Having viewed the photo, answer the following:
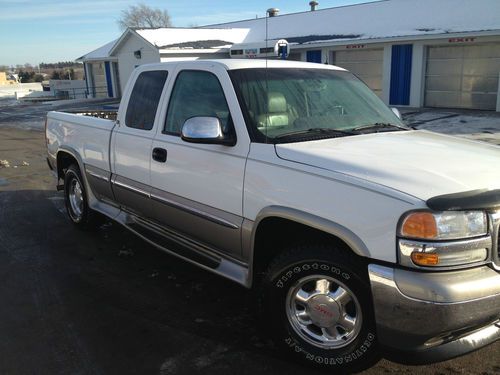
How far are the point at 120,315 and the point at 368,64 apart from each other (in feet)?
77.4

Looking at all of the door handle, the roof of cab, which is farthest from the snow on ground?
the door handle

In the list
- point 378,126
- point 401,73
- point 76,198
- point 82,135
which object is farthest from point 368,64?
point 378,126

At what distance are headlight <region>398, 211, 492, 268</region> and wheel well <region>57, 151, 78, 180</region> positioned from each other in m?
4.60

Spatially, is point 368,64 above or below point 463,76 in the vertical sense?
above

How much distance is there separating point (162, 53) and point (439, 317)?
30.5 meters

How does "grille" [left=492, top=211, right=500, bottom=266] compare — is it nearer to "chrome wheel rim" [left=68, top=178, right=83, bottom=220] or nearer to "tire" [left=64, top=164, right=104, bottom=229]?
"tire" [left=64, top=164, right=104, bottom=229]

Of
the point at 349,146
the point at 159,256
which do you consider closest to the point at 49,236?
the point at 159,256

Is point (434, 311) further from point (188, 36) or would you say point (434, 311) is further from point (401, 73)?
point (188, 36)

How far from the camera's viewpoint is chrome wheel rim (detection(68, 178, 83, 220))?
231 inches

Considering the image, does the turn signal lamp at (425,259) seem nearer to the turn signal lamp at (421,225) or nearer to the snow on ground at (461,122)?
the turn signal lamp at (421,225)

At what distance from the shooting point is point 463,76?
70.6 feet

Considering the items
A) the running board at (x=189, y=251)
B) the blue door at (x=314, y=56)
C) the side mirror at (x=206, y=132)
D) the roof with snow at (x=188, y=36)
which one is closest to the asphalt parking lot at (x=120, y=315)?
the running board at (x=189, y=251)

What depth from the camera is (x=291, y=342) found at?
10.2ft

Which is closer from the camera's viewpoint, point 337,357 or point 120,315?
point 337,357
